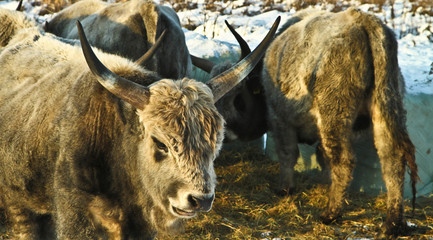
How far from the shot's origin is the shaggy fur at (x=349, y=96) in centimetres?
509

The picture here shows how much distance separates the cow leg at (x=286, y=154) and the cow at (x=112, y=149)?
294cm

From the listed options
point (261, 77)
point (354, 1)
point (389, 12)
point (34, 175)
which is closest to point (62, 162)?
point (34, 175)

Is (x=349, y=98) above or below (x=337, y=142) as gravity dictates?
above

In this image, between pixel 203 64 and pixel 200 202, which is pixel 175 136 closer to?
pixel 200 202

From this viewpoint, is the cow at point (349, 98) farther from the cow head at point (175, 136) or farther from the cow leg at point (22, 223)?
the cow leg at point (22, 223)

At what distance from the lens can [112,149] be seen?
3229 mm

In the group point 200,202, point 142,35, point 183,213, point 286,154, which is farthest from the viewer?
point 142,35

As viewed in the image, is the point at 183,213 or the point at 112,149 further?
the point at 112,149

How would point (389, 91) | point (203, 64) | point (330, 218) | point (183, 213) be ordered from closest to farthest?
point (183, 213) → point (389, 91) → point (330, 218) → point (203, 64)

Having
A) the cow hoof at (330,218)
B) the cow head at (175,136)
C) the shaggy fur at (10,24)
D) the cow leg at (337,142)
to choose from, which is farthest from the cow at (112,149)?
the cow hoof at (330,218)

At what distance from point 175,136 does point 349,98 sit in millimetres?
2941

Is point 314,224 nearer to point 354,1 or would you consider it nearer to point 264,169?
point 264,169

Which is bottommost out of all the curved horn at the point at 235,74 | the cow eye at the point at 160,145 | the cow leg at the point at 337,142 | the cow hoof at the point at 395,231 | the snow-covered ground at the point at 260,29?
the snow-covered ground at the point at 260,29

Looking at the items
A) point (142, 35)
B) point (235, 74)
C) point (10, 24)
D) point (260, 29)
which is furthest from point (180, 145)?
point (260, 29)
